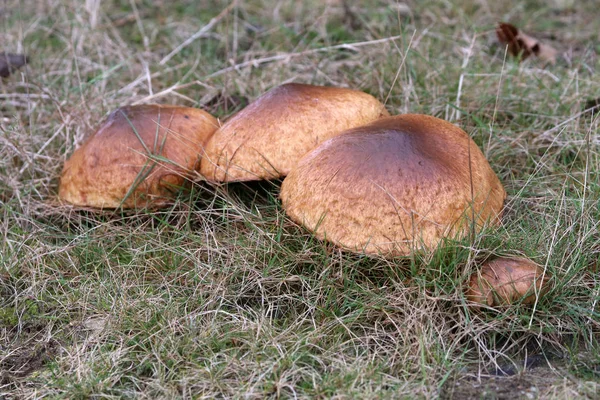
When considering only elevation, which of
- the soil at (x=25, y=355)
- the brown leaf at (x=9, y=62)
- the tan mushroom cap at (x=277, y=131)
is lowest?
the soil at (x=25, y=355)

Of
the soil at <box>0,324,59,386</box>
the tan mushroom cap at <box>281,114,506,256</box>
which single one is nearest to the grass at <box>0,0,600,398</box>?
the soil at <box>0,324,59,386</box>

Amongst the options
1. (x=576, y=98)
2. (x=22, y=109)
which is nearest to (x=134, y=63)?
(x=22, y=109)

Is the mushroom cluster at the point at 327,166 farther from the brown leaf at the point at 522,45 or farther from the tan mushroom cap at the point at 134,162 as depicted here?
the brown leaf at the point at 522,45

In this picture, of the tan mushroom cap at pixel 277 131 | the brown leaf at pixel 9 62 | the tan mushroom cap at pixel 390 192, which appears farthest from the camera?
the brown leaf at pixel 9 62

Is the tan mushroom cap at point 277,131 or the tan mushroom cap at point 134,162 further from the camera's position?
the tan mushroom cap at point 134,162

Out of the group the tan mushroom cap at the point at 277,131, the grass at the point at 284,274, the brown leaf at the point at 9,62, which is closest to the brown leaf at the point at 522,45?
the grass at the point at 284,274

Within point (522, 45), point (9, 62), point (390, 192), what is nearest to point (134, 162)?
point (390, 192)

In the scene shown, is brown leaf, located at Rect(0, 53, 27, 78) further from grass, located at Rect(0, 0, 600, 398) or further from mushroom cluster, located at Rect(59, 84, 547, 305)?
mushroom cluster, located at Rect(59, 84, 547, 305)
